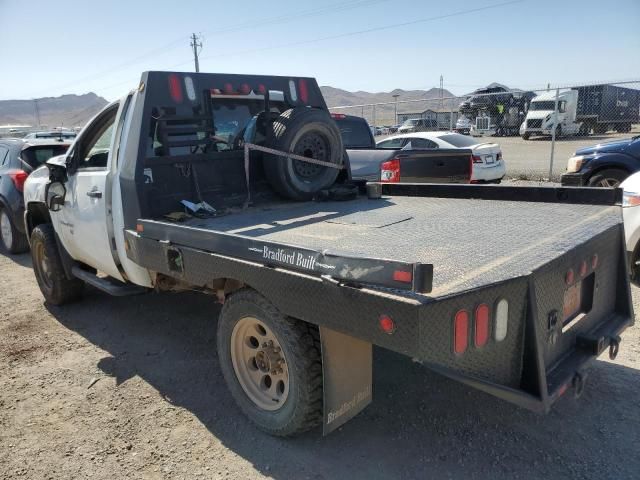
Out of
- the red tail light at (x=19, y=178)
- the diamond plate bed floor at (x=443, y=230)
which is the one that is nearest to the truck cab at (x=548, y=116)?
the red tail light at (x=19, y=178)

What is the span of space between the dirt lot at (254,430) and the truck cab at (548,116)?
88.4 ft

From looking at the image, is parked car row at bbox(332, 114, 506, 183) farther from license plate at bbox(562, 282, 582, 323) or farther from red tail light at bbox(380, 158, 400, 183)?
license plate at bbox(562, 282, 582, 323)

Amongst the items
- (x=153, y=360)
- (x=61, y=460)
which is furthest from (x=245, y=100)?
(x=61, y=460)

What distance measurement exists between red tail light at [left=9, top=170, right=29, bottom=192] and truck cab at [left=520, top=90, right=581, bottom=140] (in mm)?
26135

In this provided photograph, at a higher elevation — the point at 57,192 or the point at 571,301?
the point at 57,192

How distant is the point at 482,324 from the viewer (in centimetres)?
215

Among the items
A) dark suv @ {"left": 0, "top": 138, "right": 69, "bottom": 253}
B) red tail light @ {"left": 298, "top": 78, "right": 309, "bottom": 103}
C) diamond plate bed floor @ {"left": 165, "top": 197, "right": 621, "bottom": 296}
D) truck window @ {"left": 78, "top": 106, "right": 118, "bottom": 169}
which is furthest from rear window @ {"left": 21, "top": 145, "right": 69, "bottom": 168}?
diamond plate bed floor @ {"left": 165, "top": 197, "right": 621, "bottom": 296}

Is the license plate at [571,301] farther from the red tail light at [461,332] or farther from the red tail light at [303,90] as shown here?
the red tail light at [303,90]

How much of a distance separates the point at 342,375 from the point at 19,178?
7274mm

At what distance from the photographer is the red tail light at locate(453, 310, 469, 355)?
2.06 meters

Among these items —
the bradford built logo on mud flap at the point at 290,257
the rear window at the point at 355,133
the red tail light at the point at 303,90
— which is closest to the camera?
the bradford built logo on mud flap at the point at 290,257

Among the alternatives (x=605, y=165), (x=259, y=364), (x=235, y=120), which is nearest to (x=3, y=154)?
(x=235, y=120)

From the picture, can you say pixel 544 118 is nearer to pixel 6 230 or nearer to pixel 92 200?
pixel 6 230

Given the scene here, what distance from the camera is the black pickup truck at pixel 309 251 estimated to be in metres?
2.20
